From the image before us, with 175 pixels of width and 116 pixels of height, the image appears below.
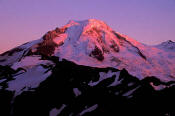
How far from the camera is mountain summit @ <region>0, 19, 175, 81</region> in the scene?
321 feet

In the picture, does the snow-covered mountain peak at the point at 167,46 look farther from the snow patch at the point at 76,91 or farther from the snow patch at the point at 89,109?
the snow patch at the point at 89,109

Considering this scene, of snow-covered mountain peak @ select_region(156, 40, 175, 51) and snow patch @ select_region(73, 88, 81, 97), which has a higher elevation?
snow patch @ select_region(73, 88, 81, 97)

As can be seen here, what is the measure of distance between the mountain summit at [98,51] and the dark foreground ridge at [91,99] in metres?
46.8

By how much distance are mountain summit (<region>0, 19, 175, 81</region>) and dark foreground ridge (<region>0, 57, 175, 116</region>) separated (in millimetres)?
46845

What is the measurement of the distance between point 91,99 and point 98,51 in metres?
66.3

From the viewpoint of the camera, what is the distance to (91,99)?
39.8 meters

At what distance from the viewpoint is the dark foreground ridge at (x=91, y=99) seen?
123ft

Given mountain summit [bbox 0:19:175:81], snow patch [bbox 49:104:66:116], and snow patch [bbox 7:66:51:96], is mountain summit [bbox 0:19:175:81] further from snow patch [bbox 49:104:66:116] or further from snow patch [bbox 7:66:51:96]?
snow patch [bbox 49:104:66:116]

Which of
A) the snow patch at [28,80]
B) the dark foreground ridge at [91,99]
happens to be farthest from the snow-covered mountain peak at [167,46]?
the snow patch at [28,80]

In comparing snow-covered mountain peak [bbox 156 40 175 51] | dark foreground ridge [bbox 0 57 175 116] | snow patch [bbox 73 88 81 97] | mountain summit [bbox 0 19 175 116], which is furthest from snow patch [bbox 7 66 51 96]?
snow-covered mountain peak [bbox 156 40 175 51]

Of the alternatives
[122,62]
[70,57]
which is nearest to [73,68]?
[70,57]

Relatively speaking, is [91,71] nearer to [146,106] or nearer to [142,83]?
[142,83]

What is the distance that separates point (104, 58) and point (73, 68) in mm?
55747

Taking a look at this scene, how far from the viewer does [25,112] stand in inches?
1563
